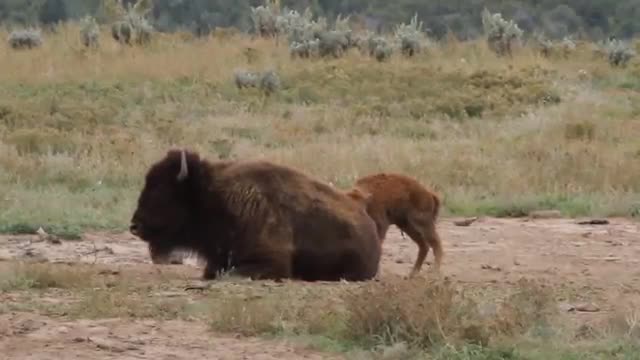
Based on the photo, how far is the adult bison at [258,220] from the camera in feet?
33.2

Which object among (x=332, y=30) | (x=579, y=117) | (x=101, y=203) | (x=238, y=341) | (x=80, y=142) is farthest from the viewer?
(x=332, y=30)

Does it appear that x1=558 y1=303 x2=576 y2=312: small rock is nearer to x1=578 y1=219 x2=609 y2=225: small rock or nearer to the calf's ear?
the calf's ear

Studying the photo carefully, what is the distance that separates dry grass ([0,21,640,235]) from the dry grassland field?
46 millimetres

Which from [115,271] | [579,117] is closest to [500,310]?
[115,271]

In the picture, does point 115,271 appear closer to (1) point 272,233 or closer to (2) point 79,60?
(1) point 272,233

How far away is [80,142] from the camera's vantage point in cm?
1755

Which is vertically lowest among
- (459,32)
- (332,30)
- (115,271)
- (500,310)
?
(459,32)

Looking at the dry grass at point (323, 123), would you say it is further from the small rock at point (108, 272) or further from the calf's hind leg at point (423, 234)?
the calf's hind leg at point (423, 234)

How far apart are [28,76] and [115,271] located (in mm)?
12958

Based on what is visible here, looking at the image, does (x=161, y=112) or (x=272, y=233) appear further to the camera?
(x=161, y=112)

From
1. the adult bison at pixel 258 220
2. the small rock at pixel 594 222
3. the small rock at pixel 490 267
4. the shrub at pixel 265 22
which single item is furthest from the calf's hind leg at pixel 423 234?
the shrub at pixel 265 22

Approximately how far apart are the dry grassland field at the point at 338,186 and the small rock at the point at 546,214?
33 millimetres

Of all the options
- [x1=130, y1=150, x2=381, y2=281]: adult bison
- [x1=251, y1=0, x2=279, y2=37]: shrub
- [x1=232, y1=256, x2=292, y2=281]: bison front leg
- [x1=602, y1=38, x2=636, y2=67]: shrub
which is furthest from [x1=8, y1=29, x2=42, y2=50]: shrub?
[x1=232, y1=256, x2=292, y2=281]: bison front leg

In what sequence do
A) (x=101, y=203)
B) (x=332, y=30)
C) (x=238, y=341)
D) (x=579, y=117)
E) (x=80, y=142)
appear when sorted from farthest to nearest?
(x=332, y=30), (x=579, y=117), (x=80, y=142), (x=101, y=203), (x=238, y=341)
